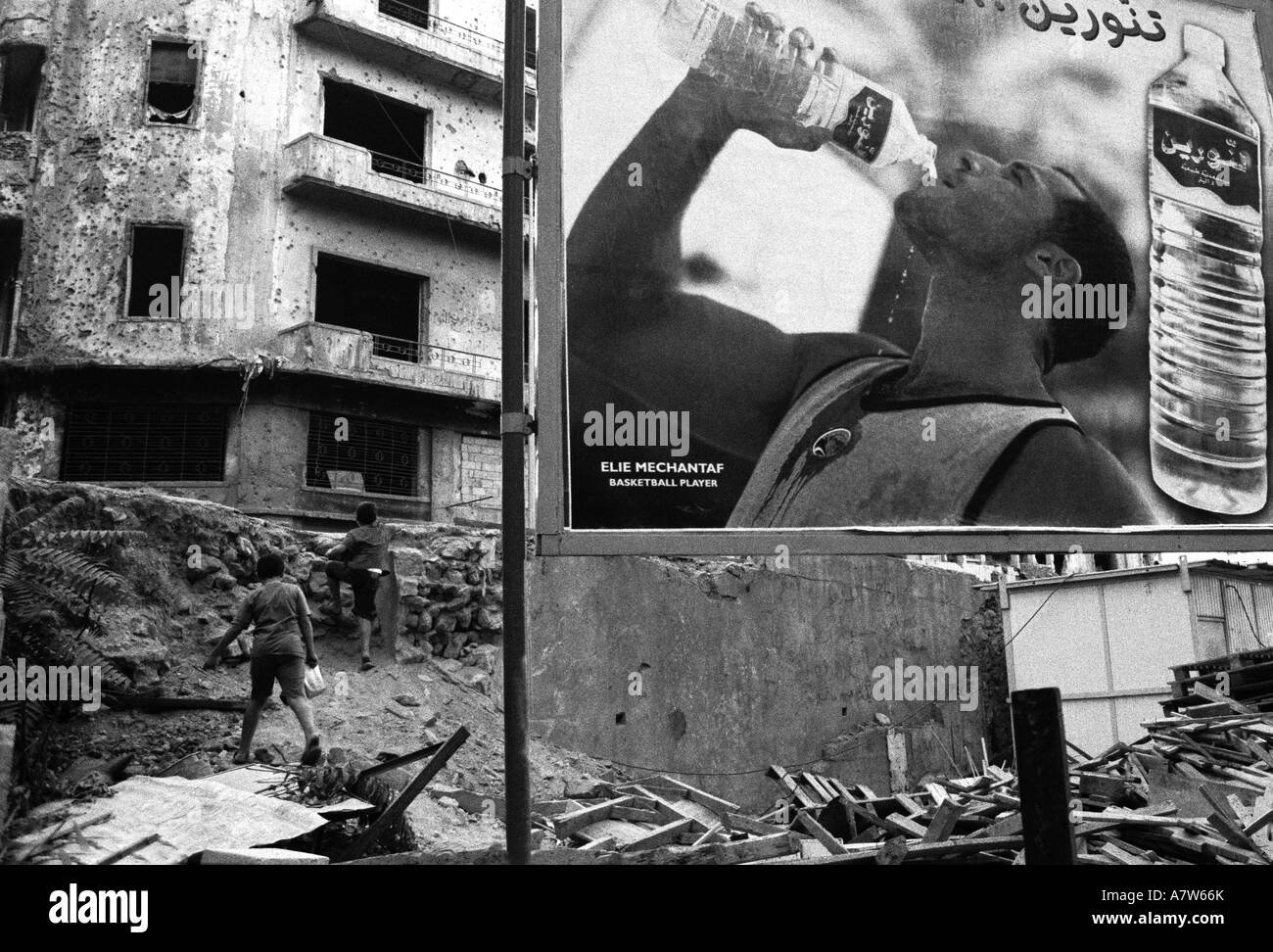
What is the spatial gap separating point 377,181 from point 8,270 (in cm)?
724

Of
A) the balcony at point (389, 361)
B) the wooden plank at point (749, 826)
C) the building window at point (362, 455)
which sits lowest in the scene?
the wooden plank at point (749, 826)

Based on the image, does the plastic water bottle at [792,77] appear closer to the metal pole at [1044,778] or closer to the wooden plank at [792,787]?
the metal pole at [1044,778]

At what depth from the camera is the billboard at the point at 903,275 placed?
17.0 ft

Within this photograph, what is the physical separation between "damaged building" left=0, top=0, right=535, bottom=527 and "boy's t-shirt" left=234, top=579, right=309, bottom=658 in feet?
39.0

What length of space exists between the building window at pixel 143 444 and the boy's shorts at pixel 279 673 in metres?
12.6

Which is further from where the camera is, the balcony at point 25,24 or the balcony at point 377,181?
the balcony at point 377,181

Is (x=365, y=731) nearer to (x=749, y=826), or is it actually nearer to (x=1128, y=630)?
(x=749, y=826)

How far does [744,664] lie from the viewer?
1603cm

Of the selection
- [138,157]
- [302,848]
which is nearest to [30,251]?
[138,157]

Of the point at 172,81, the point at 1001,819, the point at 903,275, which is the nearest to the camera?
the point at 903,275

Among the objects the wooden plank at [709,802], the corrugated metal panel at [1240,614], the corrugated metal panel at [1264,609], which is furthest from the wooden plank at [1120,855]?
the corrugated metal panel at [1264,609]

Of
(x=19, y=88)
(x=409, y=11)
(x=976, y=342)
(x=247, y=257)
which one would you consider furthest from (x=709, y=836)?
(x=19, y=88)

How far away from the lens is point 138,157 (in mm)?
A: 21391
